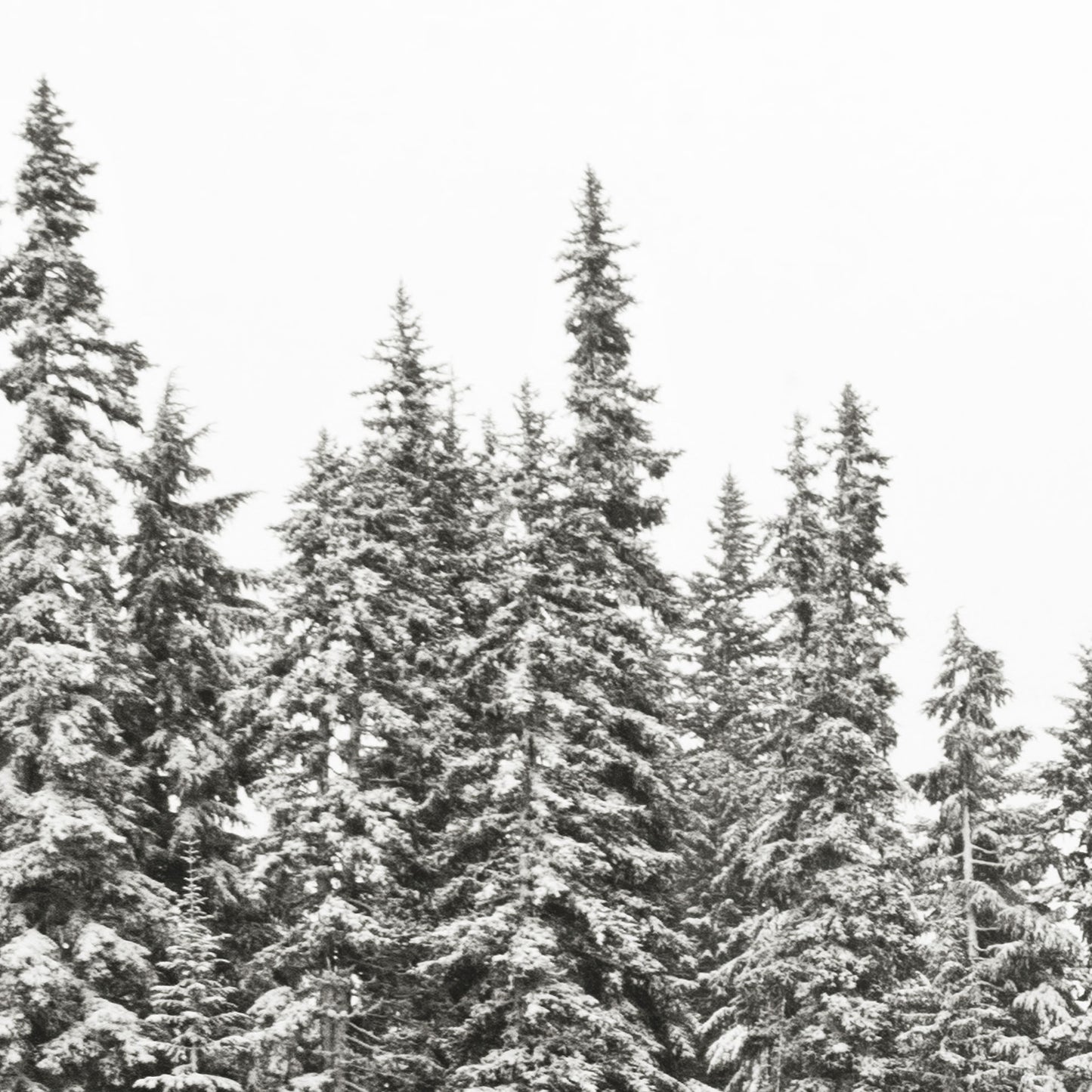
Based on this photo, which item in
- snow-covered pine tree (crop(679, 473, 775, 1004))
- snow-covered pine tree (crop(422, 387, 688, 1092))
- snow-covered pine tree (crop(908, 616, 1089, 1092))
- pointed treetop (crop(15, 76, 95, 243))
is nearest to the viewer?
snow-covered pine tree (crop(422, 387, 688, 1092))

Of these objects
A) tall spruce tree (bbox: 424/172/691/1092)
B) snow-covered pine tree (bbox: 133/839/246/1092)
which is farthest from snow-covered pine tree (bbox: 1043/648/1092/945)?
snow-covered pine tree (bbox: 133/839/246/1092)

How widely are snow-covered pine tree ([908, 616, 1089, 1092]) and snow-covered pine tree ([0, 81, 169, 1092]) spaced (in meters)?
17.1

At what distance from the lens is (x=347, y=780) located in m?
23.1

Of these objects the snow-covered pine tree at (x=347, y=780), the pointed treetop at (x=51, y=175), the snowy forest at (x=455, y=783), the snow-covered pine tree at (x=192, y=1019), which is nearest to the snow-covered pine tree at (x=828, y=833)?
the snowy forest at (x=455, y=783)

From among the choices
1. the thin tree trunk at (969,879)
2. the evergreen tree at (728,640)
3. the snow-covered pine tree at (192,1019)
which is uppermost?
the evergreen tree at (728,640)

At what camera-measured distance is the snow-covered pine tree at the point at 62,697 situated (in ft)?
67.9

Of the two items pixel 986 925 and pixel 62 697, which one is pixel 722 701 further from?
pixel 62 697

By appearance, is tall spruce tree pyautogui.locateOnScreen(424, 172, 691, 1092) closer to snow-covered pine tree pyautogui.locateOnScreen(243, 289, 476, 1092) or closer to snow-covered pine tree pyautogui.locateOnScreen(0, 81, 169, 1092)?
snow-covered pine tree pyautogui.locateOnScreen(243, 289, 476, 1092)

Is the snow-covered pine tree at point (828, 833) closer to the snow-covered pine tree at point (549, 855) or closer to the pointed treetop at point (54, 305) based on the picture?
the snow-covered pine tree at point (549, 855)

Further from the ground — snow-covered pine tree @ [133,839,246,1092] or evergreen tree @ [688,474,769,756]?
evergreen tree @ [688,474,769,756]

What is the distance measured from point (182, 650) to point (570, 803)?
960cm

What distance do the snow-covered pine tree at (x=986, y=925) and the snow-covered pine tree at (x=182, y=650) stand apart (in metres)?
15.9

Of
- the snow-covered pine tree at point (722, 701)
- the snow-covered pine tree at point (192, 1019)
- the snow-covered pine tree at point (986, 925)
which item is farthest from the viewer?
the snow-covered pine tree at point (722, 701)

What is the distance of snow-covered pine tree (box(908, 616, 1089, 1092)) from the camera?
27844mm
